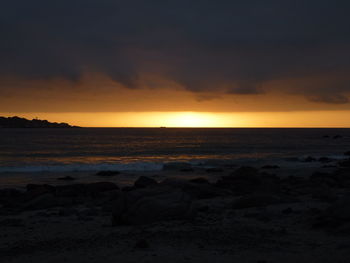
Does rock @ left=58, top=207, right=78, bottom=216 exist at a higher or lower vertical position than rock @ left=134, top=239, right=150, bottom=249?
lower

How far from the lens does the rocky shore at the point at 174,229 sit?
945cm

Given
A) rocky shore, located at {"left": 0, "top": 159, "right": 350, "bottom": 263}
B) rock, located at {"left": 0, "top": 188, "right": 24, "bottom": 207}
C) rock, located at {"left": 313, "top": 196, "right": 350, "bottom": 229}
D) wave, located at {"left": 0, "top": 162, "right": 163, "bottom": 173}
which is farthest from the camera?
wave, located at {"left": 0, "top": 162, "right": 163, "bottom": 173}

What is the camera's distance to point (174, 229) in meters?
12.0

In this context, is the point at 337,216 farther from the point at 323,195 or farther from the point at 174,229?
the point at 323,195

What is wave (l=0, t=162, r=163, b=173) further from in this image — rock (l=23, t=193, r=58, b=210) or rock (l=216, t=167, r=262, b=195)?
rock (l=23, t=193, r=58, b=210)

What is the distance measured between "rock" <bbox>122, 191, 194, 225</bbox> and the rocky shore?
0.03 m

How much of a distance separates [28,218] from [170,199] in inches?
248

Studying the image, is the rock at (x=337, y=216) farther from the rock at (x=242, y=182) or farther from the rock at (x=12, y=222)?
the rock at (x=12, y=222)

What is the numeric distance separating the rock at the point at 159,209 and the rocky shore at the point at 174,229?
35 millimetres

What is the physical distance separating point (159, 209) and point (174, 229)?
1.35 metres

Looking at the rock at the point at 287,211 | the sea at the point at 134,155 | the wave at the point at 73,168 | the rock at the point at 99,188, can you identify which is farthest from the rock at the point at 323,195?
the wave at the point at 73,168

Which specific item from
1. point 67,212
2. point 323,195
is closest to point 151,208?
point 67,212

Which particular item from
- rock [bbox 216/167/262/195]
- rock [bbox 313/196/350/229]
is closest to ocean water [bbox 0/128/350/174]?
rock [bbox 216/167/262/195]

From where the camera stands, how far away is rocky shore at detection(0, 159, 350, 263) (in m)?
9.45
